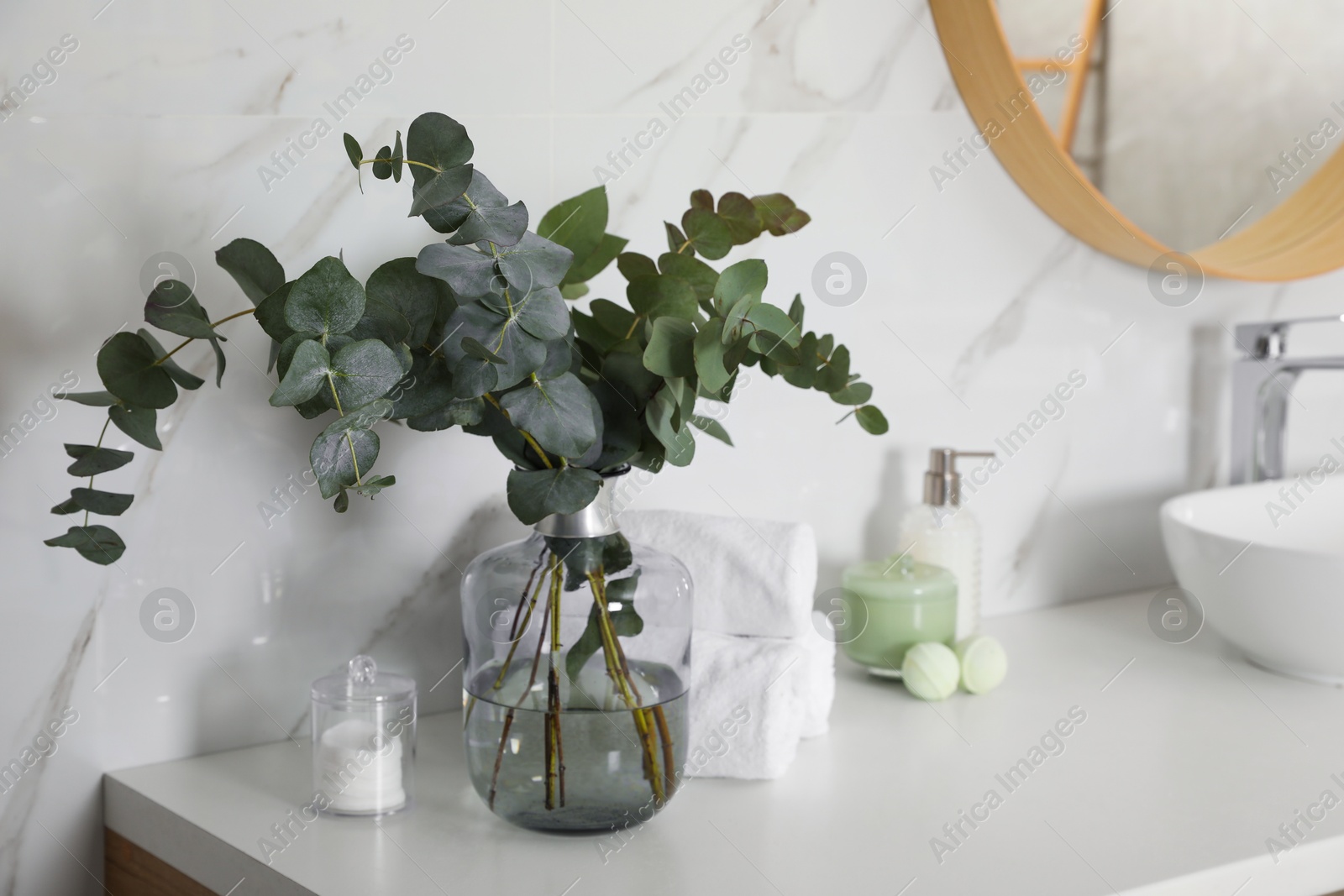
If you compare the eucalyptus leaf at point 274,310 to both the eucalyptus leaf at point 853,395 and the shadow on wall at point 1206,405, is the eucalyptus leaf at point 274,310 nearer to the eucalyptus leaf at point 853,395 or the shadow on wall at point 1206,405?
the eucalyptus leaf at point 853,395

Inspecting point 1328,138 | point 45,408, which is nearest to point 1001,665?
point 45,408

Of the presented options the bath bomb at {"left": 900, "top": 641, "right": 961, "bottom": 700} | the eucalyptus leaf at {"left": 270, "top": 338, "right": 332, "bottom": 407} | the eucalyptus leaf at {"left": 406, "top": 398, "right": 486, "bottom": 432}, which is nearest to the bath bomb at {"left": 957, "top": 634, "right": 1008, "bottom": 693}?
the bath bomb at {"left": 900, "top": 641, "right": 961, "bottom": 700}

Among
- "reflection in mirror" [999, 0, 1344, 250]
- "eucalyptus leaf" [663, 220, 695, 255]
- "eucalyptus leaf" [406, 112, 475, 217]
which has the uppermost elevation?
"reflection in mirror" [999, 0, 1344, 250]

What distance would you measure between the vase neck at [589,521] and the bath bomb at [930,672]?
0.36 meters

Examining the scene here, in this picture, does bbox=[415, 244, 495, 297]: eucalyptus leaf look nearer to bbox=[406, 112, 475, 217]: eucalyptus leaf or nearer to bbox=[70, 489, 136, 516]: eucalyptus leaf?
bbox=[406, 112, 475, 217]: eucalyptus leaf

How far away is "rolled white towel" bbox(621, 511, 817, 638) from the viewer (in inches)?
33.2

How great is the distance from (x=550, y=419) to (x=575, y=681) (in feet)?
0.58

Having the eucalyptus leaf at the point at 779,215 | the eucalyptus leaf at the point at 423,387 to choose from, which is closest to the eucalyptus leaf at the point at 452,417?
the eucalyptus leaf at the point at 423,387

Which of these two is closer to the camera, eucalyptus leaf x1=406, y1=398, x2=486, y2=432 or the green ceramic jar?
eucalyptus leaf x1=406, y1=398, x2=486, y2=432

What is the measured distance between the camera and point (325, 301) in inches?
22.6

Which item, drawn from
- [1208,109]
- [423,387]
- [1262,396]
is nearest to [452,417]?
[423,387]

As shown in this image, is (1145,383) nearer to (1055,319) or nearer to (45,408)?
(1055,319)

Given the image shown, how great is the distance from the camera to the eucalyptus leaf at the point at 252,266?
0.65 meters

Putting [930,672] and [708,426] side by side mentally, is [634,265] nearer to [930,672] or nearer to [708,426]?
[708,426]
